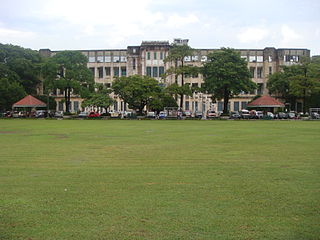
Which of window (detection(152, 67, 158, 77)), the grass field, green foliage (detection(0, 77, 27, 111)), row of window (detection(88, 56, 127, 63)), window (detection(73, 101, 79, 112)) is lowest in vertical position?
the grass field

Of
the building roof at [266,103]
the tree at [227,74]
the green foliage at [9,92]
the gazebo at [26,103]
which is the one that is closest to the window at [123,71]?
the green foliage at [9,92]

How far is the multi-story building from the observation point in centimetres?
7588

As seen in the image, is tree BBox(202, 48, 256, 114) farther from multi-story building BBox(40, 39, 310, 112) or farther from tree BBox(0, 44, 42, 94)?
tree BBox(0, 44, 42, 94)

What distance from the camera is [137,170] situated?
10.7 meters

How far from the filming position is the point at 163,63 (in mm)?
75312

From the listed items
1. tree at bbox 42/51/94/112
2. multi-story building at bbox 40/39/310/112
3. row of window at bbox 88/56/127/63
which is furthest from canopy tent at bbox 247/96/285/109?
row of window at bbox 88/56/127/63

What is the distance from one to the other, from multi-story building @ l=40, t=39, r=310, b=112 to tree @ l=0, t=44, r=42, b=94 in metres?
11.5

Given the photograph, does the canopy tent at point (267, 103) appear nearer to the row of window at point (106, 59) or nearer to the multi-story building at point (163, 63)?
the multi-story building at point (163, 63)

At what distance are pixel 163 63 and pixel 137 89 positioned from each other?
920 inches

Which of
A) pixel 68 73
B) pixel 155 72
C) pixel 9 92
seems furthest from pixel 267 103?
pixel 9 92

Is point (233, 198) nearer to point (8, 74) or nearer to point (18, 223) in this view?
point (18, 223)

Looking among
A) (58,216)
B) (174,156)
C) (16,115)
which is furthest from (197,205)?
(16,115)

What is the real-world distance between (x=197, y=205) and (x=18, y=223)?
301cm

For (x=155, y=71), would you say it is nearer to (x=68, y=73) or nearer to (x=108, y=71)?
(x=108, y=71)
